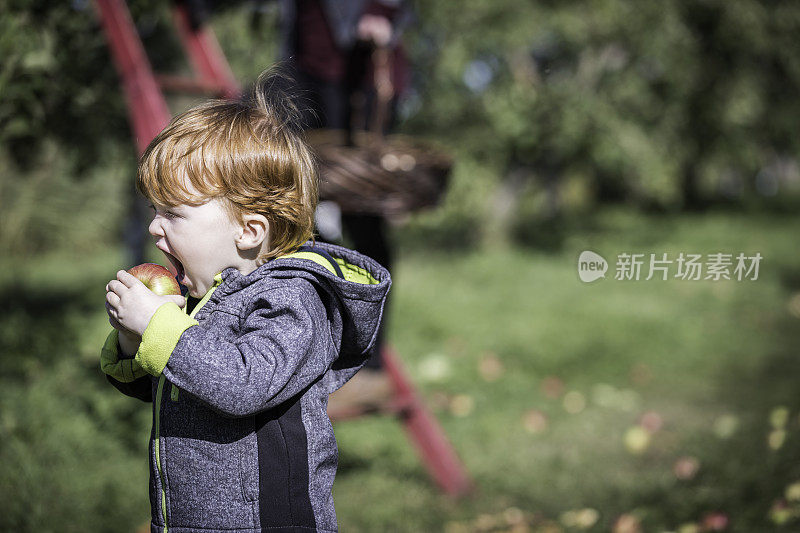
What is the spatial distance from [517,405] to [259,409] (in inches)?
117

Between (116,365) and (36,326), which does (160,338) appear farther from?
(36,326)

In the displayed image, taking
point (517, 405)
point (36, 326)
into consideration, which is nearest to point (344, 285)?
point (517, 405)

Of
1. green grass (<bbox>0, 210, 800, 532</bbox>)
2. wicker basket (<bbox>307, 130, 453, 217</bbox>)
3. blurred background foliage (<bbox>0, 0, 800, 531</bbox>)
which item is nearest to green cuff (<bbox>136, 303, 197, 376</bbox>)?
wicker basket (<bbox>307, 130, 453, 217</bbox>)

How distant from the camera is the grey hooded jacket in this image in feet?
3.51

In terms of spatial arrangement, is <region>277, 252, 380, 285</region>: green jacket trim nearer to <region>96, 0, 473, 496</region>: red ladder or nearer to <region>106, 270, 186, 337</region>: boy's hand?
<region>106, 270, 186, 337</region>: boy's hand

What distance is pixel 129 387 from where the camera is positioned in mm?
1333

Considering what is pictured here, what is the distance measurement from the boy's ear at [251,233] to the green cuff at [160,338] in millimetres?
191

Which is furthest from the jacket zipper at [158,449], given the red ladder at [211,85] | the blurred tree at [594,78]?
the blurred tree at [594,78]

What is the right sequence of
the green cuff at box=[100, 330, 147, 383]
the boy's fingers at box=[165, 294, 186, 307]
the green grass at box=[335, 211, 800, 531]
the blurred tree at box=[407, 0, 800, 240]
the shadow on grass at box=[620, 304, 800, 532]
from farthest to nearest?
1. the blurred tree at box=[407, 0, 800, 240]
2. the green grass at box=[335, 211, 800, 531]
3. the shadow on grass at box=[620, 304, 800, 532]
4. the green cuff at box=[100, 330, 147, 383]
5. the boy's fingers at box=[165, 294, 186, 307]

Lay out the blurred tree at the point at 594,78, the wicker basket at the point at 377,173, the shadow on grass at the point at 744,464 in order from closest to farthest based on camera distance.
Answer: the wicker basket at the point at 377,173
the shadow on grass at the point at 744,464
the blurred tree at the point at 594,78

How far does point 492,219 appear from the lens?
840 cm

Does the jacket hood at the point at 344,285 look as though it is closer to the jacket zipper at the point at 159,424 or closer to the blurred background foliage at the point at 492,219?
the jacket zipper at the point at 159,424

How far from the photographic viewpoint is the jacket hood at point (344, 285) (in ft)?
3.86

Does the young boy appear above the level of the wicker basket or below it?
below
